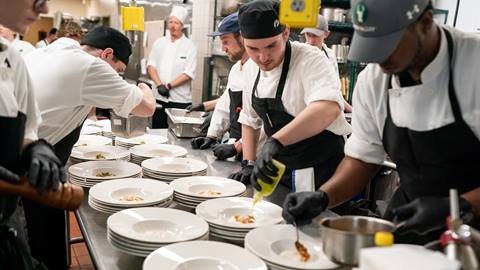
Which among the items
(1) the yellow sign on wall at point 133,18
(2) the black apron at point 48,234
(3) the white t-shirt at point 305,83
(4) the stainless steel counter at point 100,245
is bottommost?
(2) the black apron at point 48,234

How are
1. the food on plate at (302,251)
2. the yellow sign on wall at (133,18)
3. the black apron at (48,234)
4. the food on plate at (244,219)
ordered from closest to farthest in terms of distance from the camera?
the food on plate at (302,251)
the food on plate at (244,219)
the black apron at (48,234)
the yellow sign on wall at (133,18)

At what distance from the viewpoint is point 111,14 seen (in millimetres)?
9922

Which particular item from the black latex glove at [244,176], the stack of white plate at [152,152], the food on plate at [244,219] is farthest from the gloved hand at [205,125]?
the food on plate at [244,219]

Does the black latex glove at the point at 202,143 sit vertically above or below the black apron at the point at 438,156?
below

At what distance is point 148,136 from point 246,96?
0.87 metres

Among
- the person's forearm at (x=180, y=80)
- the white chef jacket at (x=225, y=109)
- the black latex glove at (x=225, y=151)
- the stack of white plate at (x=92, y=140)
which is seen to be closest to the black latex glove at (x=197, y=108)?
the white chef jacket at (x=225, y=109)

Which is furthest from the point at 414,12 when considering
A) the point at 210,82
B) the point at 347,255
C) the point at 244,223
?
the point at 210,82

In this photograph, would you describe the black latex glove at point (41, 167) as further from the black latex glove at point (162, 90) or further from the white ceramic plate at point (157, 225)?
the black latex glove at point (162, 90)

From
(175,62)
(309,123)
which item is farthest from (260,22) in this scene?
(175,62)

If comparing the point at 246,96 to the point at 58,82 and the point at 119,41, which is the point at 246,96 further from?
the point at 58,82

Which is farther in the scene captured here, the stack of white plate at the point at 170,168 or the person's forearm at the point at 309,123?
the stack of white plate at the point at 170,168

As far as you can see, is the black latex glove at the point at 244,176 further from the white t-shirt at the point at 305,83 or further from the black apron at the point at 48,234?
the black apron at the point at 48,234

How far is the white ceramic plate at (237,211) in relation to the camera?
5.42 feet

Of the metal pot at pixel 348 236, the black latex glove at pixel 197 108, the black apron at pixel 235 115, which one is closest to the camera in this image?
the metal pot at pixel 348 236
